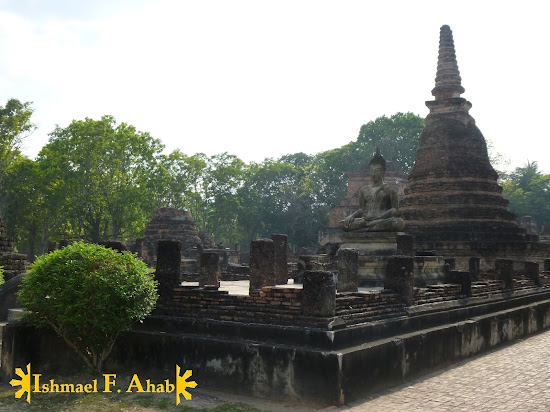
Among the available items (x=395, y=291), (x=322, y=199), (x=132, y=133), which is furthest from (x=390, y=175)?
(x=395, y=291)

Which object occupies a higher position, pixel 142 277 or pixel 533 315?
pixel 142 277

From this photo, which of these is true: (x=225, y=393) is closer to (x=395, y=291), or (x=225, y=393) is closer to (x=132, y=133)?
(x=395, y=291)

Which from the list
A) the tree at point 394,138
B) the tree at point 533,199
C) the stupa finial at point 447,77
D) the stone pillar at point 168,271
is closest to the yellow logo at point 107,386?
the stone pillar at point 168,271

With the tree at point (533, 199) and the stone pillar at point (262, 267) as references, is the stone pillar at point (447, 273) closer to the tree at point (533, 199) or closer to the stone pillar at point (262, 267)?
the stone pillar at point (262, 267)

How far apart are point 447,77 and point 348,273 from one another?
57.7 ft

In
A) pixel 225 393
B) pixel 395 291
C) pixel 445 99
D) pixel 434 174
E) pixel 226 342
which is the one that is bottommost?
pixel 225 393

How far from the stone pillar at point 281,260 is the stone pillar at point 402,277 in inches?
194

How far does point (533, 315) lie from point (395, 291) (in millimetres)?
6750

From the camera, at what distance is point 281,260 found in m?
14.4

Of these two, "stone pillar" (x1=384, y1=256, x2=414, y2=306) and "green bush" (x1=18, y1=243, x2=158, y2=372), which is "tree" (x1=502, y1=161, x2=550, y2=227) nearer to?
"stone pillar" (x1=384, y1=256, x2=414, y2=306)

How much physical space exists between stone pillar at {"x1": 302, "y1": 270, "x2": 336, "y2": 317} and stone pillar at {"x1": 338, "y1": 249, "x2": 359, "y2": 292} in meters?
2.20

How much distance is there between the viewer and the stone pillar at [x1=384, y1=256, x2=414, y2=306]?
369 inches

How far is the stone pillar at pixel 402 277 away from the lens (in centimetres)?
938

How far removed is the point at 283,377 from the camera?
24.4 ft
